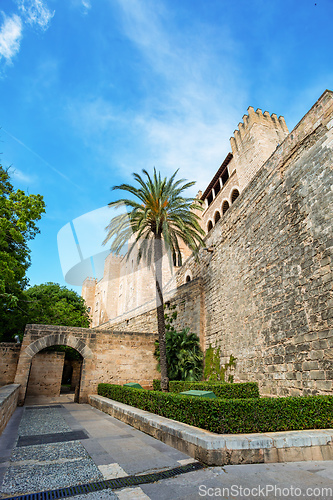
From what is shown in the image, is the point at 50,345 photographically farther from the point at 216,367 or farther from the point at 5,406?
the point at 216,367

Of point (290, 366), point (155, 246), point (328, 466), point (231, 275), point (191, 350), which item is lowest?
point (328, 466)

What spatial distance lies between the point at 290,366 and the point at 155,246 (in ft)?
20.9

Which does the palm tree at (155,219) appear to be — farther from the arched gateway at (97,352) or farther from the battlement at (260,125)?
the battlement at (260,125)

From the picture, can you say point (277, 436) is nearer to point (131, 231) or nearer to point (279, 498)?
point (279, 498)

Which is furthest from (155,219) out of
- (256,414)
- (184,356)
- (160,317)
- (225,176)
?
(225,176)

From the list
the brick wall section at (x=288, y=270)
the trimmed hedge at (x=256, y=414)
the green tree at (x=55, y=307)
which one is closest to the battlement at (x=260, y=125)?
the brick wall section at (x=288, y=270)

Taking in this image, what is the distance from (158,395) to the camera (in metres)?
6.07

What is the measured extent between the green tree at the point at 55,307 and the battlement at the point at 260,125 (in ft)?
54.6

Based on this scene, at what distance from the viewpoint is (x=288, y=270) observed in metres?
6.87

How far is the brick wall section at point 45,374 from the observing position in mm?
16062

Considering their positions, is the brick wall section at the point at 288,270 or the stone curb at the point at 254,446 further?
the brick wall section at the point at 288,270

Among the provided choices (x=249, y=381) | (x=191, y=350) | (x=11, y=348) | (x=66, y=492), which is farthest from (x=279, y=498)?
(x=11, y=348)

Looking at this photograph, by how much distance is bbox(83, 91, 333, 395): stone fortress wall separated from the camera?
227 inches

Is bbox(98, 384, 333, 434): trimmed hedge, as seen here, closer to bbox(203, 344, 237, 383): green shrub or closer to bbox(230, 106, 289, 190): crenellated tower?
bbox(203, 344, 237, 383): green shrub
